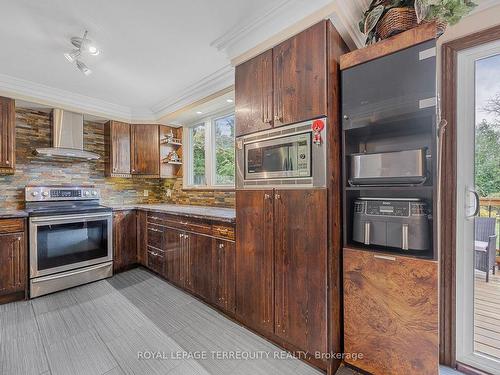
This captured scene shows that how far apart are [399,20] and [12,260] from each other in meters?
4.10

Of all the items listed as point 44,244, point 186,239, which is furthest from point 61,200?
point 186,239

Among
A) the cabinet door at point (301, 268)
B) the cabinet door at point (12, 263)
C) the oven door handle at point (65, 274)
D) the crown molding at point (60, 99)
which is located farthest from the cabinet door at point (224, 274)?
the crown molding at point (60, 99)

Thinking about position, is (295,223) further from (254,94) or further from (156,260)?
(156,260)

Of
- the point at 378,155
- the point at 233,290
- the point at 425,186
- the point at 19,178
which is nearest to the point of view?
the point at 425,186

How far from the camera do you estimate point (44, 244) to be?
274 centimetres

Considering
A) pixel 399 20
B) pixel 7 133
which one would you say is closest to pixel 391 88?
pixel 399 20

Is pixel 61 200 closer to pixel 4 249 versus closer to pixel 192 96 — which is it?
pixel 4 249

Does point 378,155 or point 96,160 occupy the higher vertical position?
point 96,160

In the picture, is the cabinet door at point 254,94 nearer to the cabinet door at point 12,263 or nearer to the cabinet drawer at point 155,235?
the cabinet drawer at point 155,235

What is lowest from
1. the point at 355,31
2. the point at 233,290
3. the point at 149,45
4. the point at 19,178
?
the point at 233,290

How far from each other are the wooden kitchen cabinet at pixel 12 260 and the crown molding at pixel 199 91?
2.29 meters

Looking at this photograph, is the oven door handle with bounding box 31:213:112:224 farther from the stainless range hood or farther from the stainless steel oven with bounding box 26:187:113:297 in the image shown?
the stainless range hood

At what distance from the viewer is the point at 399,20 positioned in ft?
4.61

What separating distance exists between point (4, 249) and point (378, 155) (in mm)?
3709
